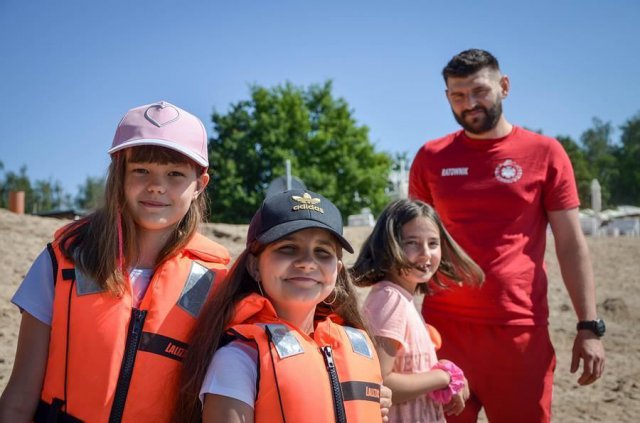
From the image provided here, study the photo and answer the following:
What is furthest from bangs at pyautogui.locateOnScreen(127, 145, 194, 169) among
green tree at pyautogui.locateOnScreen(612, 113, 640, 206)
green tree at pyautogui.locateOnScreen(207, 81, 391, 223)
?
green tree at pyautogui.locateOnScreen(612, 113, 640, 206)

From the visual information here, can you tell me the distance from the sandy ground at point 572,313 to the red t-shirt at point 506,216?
389 centimetres

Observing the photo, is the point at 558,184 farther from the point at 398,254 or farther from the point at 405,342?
the point at 405,342

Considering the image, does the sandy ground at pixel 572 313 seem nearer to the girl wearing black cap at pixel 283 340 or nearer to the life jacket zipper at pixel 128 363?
the life jacket zipper at pixel 128 363

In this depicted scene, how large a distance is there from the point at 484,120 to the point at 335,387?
2.09 metres

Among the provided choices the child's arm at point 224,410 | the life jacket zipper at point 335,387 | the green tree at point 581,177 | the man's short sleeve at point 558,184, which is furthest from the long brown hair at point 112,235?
the green tree at point 581,177

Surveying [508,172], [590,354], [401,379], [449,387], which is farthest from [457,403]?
[508,172]

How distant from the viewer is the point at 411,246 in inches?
132

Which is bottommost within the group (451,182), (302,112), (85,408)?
(85,408)

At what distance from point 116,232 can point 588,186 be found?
62.8 meters

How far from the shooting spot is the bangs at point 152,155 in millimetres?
2477

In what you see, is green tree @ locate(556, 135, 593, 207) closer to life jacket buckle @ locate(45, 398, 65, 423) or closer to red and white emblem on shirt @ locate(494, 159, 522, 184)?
red and white emblem on shirt @ locate(494, 159, 522, 184)

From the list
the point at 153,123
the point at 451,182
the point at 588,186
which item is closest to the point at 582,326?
the point at 451,182

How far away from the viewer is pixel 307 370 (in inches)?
89.9

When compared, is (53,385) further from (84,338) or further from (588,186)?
(588,186)
